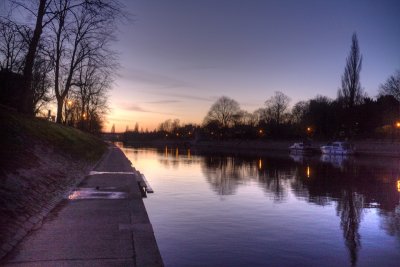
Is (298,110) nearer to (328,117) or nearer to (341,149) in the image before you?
(328,117)

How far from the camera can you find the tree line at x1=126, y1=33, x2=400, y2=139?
74625 mm

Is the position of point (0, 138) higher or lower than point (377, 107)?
lower

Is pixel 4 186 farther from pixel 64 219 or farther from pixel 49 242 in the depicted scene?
pixel 49 242

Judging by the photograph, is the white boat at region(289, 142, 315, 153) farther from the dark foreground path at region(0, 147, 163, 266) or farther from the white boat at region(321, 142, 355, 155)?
the dark foreground path at region(0, 147, 163, 266)

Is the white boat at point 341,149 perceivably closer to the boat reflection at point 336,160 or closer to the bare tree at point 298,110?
the boat reflection at point 336,160

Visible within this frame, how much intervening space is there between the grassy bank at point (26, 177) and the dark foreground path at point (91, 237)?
301 millimetres

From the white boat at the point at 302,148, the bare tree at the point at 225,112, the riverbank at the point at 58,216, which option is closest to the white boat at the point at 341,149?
the white boat at the point at 302,148

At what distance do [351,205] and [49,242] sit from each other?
11743 mm

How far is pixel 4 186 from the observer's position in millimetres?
10078

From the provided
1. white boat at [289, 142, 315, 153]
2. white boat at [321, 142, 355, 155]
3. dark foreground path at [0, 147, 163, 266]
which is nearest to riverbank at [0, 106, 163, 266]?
dark foreground path at [0, 147, 163, 266]

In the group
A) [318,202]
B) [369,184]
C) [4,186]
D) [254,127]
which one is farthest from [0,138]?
[254,127]

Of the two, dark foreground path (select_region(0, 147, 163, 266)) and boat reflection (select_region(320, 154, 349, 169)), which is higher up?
boat reflection (select_region(320, 154, 349, 169))

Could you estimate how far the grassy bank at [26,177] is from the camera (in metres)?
8.87

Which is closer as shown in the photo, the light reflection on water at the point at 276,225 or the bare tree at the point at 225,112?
the light reflection on water at the point at 276,225
